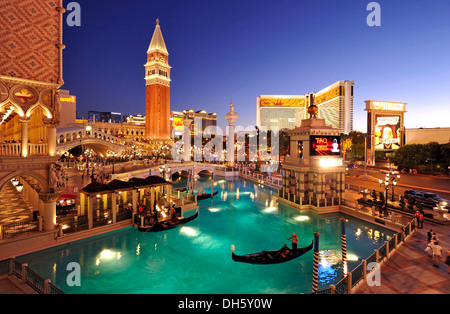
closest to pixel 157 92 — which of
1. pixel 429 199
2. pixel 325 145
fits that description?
pixel 325 145

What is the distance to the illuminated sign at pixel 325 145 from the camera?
80.1 feet

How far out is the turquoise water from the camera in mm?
12180

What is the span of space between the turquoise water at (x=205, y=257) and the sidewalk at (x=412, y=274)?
7.67 ft

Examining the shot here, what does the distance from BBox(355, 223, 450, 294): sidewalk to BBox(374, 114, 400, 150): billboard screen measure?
4927cm

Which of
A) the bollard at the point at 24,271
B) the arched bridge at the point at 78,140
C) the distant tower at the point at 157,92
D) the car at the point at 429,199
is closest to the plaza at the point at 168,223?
the bollard at the point at 24,271

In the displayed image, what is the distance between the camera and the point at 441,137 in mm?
52562

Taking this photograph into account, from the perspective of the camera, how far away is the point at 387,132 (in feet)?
187

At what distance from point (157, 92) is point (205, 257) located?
3169 inches

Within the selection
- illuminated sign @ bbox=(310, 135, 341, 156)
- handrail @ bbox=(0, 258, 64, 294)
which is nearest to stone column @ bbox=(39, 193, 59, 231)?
handrail @ bbox=(0, 258, 64, 294)

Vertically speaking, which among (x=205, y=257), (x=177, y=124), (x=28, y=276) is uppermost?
(x=177, y=124)

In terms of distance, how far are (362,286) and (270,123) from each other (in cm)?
9108

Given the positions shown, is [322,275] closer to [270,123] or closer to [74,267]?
[74,267]

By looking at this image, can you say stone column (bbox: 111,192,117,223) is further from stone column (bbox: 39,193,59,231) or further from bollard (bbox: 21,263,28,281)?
bollard (bbox: 21,263,28,281)

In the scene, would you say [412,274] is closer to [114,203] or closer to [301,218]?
[301,218]
